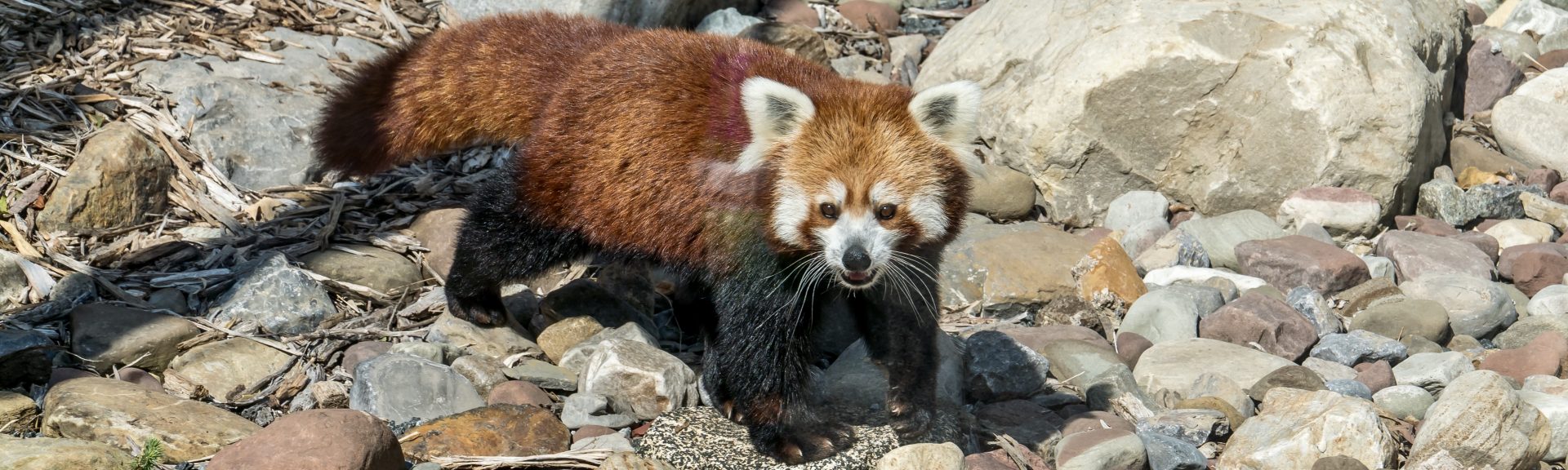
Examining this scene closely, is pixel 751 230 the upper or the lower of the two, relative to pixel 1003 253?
upper

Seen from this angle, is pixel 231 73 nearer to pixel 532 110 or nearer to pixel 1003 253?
pixel 532 110

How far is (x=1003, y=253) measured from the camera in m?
7.10

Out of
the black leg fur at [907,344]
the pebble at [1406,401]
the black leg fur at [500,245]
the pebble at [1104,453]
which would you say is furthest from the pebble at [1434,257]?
the black leg fur at [500,245]

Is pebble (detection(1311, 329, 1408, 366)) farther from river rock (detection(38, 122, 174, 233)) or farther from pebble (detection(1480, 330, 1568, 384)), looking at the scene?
river rock (detection(38, 122, 174, 233))

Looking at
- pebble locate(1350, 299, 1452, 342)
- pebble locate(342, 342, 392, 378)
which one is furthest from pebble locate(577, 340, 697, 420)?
pebble locate(1350, 299, 1452, 342)

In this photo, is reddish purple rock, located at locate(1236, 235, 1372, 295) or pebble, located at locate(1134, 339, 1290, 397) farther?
reddish purple rock, located at locate(1236, 235, 1372, 295)

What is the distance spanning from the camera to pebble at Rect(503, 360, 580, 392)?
575cm

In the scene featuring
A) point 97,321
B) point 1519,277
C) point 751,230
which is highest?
point 751,230

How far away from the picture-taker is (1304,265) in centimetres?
712

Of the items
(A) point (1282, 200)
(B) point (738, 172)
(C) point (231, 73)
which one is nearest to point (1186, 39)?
(A) point (1282, 200)

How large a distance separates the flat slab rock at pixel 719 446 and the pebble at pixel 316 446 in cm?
106

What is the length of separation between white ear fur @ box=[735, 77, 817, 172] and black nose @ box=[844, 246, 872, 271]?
20.4 inches

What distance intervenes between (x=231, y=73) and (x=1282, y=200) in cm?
639

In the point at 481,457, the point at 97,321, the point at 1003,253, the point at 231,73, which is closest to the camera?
the point at 481,457
